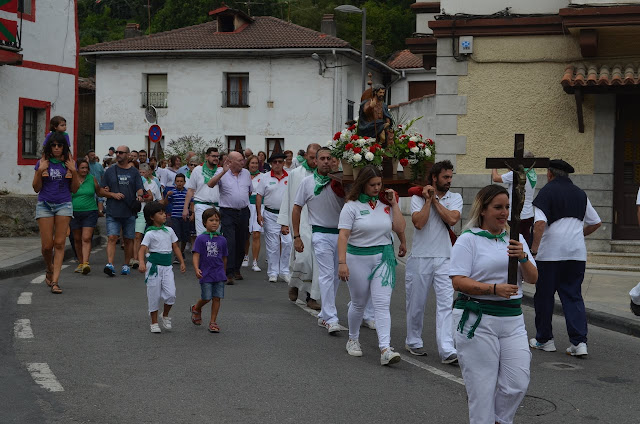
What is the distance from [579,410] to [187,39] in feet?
133

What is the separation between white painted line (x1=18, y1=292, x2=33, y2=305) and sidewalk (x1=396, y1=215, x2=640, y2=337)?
6547 mm

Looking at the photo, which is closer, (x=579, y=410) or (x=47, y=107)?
(x=579, y=410)

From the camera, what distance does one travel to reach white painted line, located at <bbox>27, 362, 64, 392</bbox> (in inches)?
291

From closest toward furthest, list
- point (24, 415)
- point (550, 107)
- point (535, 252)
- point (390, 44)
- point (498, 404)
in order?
point (498, 404) < point (24, 415) < point (535, 252) < point (550, 107) < point (390, 44)

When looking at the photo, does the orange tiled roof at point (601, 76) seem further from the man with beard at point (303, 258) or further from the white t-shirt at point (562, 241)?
the white t-shirt at point (562, 241)

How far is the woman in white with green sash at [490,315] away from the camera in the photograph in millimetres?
5680

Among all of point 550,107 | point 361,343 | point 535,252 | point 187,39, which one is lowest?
point 361,343

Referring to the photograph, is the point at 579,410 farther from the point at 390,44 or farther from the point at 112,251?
the point at 390,44

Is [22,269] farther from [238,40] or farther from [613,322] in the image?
[238,40]

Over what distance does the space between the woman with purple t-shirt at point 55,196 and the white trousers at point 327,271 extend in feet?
13.0

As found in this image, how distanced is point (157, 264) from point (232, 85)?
35465mm

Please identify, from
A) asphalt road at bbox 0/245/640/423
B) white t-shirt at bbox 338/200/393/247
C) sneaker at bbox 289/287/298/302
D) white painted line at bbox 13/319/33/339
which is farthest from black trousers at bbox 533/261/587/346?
white painted line at bbox 13/319/33/339

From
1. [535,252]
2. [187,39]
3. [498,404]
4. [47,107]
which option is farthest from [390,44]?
[498,404]

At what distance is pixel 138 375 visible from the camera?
26.0 ft
